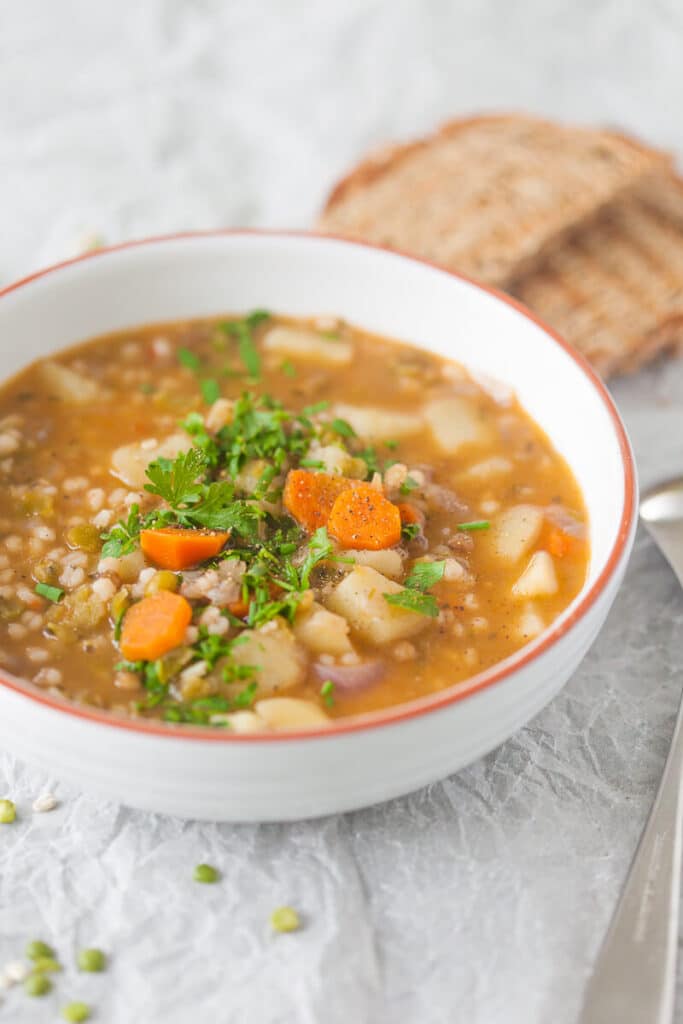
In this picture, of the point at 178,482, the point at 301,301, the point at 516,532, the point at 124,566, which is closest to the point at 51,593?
the point at 124,566

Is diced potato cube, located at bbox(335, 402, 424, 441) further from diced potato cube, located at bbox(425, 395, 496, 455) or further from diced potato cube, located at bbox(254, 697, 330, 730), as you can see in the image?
diced potato cube, located at bbox(254, 697, 330, 730)

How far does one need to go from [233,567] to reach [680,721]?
1.40 meters

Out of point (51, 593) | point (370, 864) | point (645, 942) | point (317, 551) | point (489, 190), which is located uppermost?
point (489, 190)

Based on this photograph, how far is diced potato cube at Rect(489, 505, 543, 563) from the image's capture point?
371cm

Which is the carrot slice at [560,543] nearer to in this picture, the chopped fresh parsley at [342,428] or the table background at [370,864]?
the table background at [370,864]

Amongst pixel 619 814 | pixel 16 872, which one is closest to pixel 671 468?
pixel 619 814

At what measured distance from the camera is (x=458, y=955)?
3137mm

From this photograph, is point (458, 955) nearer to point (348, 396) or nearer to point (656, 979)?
point (656, 979)

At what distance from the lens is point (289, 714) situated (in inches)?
122

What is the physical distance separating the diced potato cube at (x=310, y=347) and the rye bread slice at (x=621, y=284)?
0.98 m

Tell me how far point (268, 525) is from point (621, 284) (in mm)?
2228

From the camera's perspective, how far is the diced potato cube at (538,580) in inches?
141

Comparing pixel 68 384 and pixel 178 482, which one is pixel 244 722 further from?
pixel 68 384

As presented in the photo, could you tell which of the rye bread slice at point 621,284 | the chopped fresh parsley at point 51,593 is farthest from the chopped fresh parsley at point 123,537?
the rye bread slice at point 621,284
